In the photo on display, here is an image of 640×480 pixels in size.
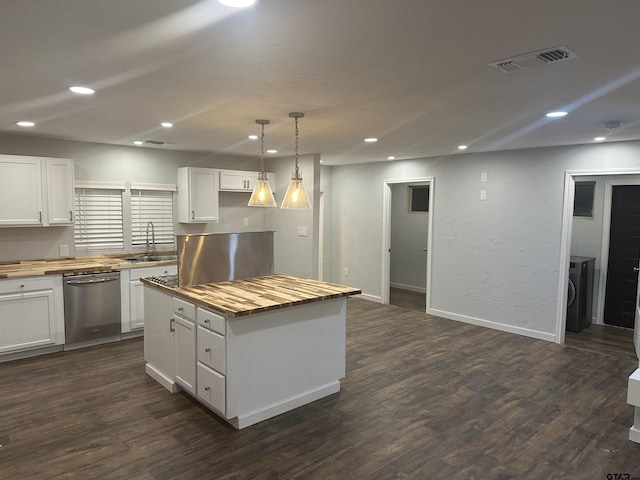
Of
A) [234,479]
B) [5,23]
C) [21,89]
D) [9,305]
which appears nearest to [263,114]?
[21,89]

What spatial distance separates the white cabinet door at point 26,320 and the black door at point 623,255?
683 centimetres

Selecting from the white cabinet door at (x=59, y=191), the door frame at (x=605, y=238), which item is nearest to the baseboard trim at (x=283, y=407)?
the white cabinet door at (x=59, y=191)

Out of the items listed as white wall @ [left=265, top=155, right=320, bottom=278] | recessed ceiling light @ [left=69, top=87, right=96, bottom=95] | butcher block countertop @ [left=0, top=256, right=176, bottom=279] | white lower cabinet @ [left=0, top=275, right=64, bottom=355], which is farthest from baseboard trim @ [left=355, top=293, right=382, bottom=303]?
recessed ceiling light @ [left=69, top=87, right=96, bottom=95]

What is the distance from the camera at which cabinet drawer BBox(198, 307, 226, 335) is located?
2961 millimetres

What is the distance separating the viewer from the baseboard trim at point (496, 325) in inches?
204

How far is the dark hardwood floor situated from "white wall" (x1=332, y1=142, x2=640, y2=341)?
985 mm

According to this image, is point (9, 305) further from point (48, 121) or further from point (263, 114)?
point (263, 114)

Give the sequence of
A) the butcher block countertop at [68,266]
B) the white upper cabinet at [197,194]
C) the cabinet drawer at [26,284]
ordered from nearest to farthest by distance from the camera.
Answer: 1. the cabinet drawer at [26,284]
2. the butcher block countertop at [68,266]
3. the white upper cabinet at [197,194]

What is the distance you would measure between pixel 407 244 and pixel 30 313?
6.00 meters

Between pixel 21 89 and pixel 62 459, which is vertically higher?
pixel 21 89

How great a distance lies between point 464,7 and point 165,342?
3296 mm

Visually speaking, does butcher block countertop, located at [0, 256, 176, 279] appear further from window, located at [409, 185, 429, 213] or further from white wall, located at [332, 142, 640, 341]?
window, located at [409, 185, 429, 213]

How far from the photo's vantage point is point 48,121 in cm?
378

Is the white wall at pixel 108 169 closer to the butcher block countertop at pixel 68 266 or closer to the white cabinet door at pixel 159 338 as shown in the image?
the butcher block countertop at pixel 68 266
